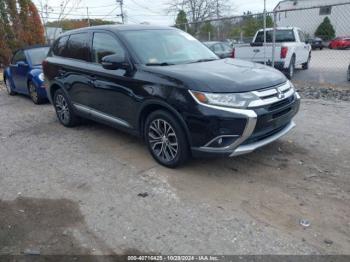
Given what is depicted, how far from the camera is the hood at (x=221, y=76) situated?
3.94 m

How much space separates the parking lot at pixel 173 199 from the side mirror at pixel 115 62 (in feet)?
4.20

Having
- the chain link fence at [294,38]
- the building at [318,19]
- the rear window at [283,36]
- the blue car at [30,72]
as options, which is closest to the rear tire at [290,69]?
the chain link fence at [294,38]

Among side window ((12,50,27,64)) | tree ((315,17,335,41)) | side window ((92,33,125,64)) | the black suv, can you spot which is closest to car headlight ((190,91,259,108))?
the black suv

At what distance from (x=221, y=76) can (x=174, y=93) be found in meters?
0.59

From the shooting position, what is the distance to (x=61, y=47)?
6465mm

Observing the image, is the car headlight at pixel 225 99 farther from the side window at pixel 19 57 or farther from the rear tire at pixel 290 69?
the rear tire at pixel 290 69

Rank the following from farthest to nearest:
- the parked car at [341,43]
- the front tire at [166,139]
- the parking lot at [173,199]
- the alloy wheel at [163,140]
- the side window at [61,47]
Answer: the parked car at [341,43] → the side window at [61,47] → the alloy wheel at [163,140] → the front tire at [166,139] → the parking lot at [173,199]

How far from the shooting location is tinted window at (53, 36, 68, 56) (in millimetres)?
6350

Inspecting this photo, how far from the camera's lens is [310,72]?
45.8 feet

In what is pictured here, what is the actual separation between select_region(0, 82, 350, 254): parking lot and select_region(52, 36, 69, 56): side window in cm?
173

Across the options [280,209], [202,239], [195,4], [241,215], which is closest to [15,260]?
[202,239]

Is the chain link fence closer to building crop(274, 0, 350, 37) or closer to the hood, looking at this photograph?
building crop(274, 0, 350, 37)

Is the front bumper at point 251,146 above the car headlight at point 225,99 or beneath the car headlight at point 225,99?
beneath

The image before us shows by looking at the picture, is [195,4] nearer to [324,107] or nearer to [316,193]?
[324,107]
